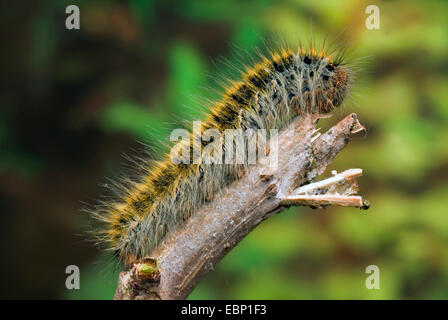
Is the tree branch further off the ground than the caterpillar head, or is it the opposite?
the caterpillar head

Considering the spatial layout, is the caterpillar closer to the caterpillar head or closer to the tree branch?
the caterpillar head

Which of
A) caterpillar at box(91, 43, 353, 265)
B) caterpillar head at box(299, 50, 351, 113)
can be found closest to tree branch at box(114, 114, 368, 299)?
caterpillar at box(91, 43, 353, 265)

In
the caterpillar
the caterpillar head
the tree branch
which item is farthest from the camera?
the caterpillar head

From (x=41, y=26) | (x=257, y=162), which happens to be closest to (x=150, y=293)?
(x=257, y=162)

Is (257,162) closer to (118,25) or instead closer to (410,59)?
(410,59)

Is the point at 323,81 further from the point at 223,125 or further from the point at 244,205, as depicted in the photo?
the point at 244,205

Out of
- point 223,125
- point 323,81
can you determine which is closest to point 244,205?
point 223,125

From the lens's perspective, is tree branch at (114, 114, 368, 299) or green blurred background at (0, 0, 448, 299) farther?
green blurred background at (0, 0, 448, 299)

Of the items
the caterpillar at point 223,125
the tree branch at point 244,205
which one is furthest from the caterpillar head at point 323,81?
the tree branch at point 244,205
